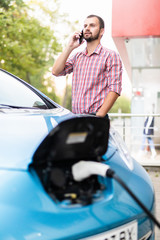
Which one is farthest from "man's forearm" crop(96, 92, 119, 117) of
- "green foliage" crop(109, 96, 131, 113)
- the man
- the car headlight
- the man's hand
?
"green foliage" crop(109, 96, 131, 113)

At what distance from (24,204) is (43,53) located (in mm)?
18421

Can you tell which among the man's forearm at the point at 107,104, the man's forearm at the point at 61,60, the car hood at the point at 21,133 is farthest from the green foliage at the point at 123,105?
the car hood at the point at 21,133

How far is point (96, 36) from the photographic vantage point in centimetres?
262

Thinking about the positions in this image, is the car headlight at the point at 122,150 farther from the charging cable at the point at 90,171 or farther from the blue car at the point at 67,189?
the charging cable at the point at 90,171

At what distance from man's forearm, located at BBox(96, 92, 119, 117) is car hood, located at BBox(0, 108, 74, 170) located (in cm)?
65

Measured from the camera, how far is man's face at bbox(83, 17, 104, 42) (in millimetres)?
2588

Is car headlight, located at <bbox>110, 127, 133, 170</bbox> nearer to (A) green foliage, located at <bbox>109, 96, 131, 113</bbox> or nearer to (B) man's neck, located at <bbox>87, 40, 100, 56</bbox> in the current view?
(B) man's neck, located at <bbox>87, 40, 100, 56</bbox>

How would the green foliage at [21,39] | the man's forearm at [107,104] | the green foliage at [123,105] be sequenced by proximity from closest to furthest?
the man's forearm at [107,104] → the green foliage at [21,39] → the green foliage at [123,105]

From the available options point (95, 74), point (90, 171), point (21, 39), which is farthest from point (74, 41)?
point (21, 39)

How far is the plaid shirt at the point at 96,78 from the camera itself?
8.41ft

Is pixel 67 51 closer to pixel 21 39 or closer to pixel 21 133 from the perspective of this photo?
pixel 21 133

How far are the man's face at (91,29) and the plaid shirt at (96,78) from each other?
87mm

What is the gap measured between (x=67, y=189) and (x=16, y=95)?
1069 mm

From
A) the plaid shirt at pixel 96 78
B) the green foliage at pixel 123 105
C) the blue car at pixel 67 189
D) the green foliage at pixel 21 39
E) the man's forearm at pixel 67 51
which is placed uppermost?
the green foliage at pixel 21 39
